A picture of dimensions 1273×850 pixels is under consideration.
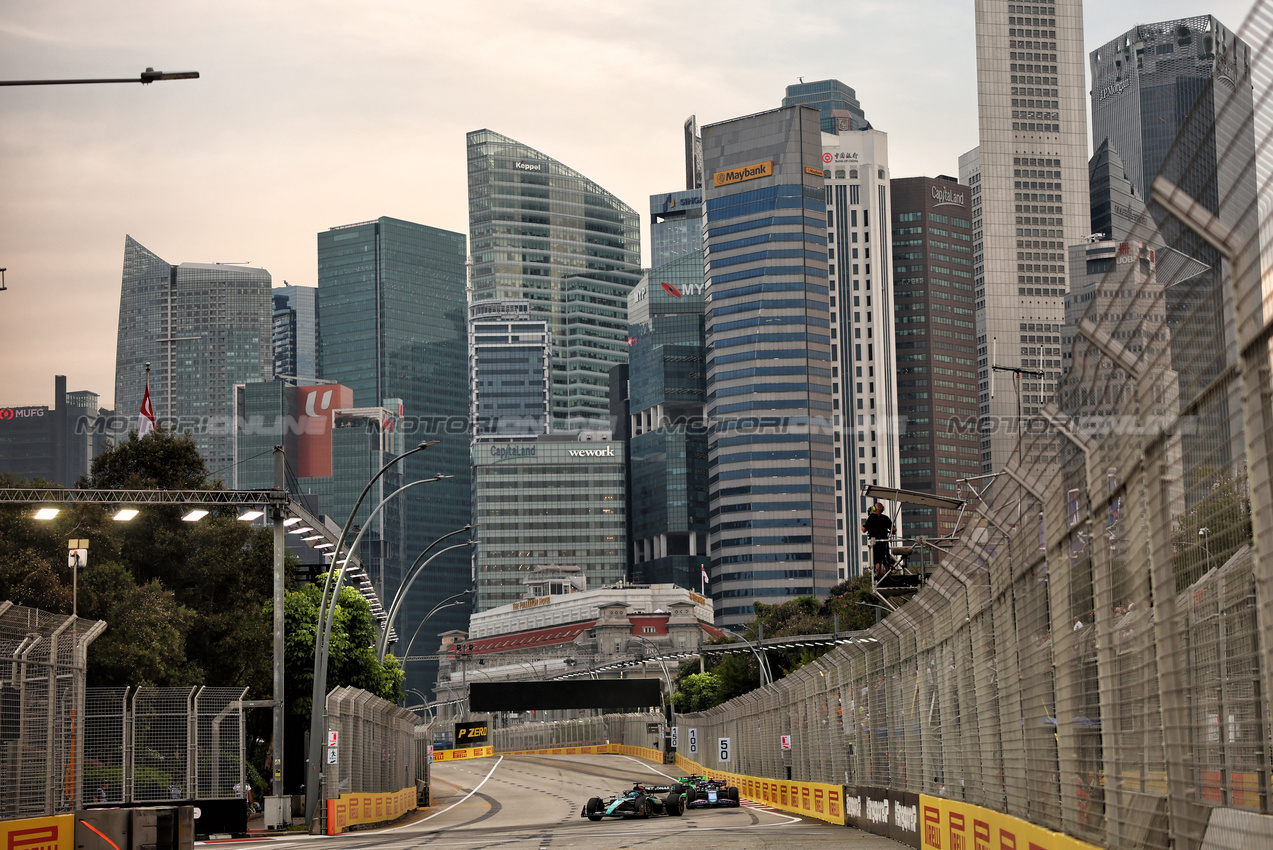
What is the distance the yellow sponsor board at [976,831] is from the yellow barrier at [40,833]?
1097 cm

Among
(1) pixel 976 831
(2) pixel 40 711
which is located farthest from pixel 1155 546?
(2) pixel 40 711

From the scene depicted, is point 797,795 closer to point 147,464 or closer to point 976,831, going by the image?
point 976,831

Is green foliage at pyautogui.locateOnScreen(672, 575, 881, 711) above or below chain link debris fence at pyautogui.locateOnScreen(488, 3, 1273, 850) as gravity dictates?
below

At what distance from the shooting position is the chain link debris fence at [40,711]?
17109 mm

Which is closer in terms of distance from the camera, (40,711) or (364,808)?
(40,711)

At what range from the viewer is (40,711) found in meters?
18.2

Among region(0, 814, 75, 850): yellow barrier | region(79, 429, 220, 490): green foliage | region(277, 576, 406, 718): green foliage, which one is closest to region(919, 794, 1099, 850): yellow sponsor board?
region(0, 814, 75, 850): yellow barrier

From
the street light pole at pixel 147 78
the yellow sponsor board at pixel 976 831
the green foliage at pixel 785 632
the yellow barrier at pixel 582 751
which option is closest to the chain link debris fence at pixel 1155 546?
the yellow sponsor board at pixel 976 831

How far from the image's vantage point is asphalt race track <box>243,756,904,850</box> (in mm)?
25078

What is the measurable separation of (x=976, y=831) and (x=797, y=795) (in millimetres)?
22359

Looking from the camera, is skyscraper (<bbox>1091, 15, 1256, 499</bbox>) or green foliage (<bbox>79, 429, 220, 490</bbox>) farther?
green foliage (<bbox>79, 429, 220, 490</bbox>)

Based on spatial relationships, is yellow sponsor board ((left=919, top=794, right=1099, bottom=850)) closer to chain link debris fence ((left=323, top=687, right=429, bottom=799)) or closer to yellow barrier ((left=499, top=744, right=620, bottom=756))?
chain link debris fence ((left=323, top=687, right=429, bottom=799))

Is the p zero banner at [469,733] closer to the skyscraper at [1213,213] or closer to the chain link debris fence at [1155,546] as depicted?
the chain link debris fence at [1155,546]

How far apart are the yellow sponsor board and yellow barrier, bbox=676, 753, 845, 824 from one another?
11.1 metres
